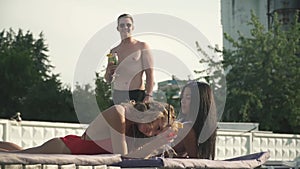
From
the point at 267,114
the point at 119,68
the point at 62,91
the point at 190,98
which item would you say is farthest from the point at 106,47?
the point at 62,91

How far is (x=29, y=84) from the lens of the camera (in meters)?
49.0

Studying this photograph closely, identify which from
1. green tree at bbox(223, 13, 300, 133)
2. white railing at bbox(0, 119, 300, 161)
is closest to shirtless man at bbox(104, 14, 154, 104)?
white railing at bbox(0, 119, 300, 161)

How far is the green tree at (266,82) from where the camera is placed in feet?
108

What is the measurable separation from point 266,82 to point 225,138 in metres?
17.2

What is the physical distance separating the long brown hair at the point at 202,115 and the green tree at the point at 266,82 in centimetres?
2536

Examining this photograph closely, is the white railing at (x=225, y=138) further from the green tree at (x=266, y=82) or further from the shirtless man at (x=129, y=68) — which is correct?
the green tree at (x=266, y=82)

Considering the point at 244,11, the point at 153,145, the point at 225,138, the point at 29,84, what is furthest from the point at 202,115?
the point at 244,11

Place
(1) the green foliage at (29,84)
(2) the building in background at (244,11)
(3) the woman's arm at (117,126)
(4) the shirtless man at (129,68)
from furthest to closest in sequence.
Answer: (2) the building in background at (244,11), (1) the green foliage at (29,84), (4) the shirtless man at (129,68), (3) the woman's arm at (117,126)

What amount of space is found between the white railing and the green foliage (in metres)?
24.6

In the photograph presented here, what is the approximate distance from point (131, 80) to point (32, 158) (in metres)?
3.80

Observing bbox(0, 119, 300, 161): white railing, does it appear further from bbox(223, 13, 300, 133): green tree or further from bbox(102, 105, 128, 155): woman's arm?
bbox(223, 13, 300, 133): green tree

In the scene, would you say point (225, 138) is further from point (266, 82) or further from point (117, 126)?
point (266, 82)

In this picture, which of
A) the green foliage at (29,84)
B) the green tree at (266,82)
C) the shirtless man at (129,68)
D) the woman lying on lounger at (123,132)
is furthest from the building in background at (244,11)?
the woman lying on lounger at (123,132)

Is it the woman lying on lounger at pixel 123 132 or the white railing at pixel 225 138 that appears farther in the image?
the white railing at pixel 225 138
